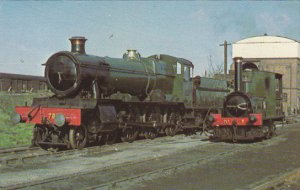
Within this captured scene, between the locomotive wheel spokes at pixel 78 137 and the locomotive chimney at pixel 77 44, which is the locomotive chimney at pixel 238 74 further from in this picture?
the locomotive wheel spokes at pixel 78 137

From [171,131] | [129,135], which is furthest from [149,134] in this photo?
[171,131]

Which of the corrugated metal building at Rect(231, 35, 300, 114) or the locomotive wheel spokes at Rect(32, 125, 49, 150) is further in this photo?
the corrugated metal building at Rect(231, 35, 300, 114)

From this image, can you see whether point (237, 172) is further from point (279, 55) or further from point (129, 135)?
point (279, 55)

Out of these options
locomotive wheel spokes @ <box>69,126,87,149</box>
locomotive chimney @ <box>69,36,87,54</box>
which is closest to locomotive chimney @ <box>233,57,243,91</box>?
locomotive chimney @ <box>69,36,87,54</box>

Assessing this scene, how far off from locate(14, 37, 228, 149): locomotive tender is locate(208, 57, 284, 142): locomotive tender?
113 inches

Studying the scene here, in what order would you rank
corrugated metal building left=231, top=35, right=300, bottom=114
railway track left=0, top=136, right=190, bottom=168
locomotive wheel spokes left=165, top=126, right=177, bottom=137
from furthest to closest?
corrugated metal building left=231, top=35, right=300, bottom=114 < locomotive wheel spokes left=165, top=126, right=177, bottom=137 < railway track left=0, top=136, right=190, bottom=168

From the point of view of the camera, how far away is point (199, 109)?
2170cm

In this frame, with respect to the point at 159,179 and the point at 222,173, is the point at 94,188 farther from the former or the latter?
the point at 222,173

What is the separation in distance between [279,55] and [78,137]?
4730 cm

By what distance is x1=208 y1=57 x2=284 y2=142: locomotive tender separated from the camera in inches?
627

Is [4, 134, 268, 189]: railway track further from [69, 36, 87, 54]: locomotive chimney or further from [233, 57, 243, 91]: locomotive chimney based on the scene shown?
[69, 36, 87, 54]: locomotive chimney

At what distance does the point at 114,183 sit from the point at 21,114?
731 centimetres

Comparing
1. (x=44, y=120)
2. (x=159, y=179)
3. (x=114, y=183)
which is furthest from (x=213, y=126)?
(x=114, y=183)

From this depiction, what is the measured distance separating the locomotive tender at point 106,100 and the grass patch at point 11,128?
3.20m
